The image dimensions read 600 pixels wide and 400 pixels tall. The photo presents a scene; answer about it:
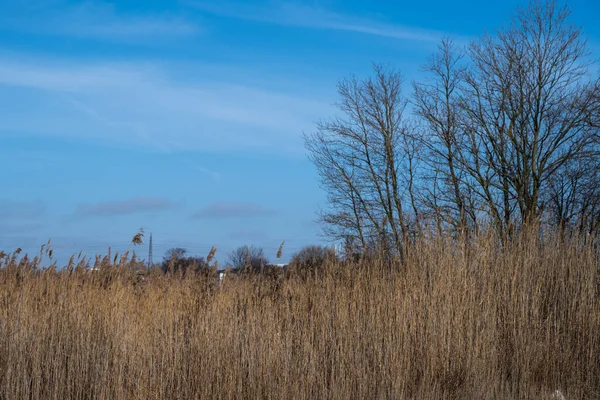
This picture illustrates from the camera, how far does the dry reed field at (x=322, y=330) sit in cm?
536

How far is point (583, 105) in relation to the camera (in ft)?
56.6

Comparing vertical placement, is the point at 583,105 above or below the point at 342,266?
above

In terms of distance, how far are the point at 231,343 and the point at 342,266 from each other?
6.69 feet

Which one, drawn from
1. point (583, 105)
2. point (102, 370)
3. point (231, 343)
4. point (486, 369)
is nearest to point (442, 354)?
point (486, 369)

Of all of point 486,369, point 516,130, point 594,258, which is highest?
point 516,130

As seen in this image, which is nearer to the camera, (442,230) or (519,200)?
(442,230)

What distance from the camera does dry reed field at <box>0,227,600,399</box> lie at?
17.6ft

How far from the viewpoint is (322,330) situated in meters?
5.90

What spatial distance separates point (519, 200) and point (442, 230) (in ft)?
35.7

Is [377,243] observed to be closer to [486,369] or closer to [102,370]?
[486,369]

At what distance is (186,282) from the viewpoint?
6.34 m

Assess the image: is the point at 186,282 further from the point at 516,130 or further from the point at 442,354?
A: the point at 516,130

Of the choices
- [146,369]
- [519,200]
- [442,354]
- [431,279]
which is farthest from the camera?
[519,200]

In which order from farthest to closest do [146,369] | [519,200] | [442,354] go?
[519,200]
[442,354]
[146,369]
